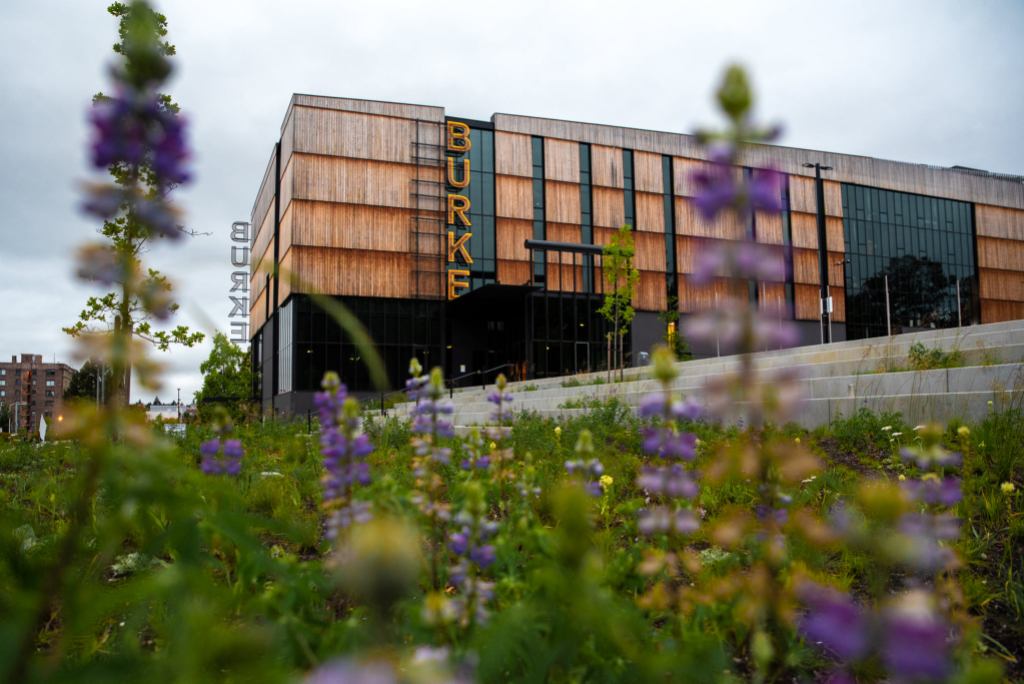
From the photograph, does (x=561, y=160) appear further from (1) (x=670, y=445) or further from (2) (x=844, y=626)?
(2) (x=844, y=626)

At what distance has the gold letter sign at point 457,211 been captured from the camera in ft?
112

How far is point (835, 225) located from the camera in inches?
1638

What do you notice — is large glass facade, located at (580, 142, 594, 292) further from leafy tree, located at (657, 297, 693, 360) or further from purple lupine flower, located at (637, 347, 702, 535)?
purple lupine flower, located at (637, 347, 702, 535)

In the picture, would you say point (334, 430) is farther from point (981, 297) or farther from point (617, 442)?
point (981, 297)

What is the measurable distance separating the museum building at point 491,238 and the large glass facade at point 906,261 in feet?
0.73

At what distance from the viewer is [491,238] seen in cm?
3544

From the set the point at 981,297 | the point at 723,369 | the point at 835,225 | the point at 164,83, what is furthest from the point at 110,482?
the point at 981,297

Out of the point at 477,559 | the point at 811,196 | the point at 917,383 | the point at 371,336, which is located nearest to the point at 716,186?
the point at 477,559

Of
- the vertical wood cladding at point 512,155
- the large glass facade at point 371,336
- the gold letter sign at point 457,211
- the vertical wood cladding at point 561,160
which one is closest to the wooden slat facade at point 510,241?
the gold letter sign at point 457,211

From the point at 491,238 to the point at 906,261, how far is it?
29.8 m

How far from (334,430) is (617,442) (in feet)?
18.6

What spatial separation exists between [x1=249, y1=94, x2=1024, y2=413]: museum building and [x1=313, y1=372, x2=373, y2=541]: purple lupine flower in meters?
28.6

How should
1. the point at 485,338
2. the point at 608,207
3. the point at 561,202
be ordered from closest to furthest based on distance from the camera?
the point at 485,338 < the point at 561,202 < the point at 608,207

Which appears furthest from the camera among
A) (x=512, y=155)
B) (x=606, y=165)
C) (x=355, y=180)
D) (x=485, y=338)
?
(x=606, y=165)
